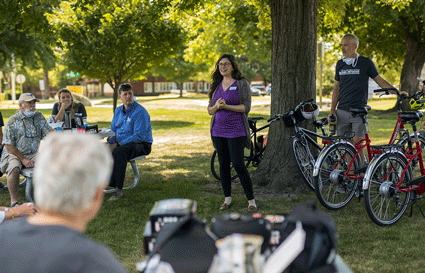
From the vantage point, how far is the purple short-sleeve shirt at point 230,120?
18.3ft

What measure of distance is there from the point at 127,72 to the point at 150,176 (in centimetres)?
1432

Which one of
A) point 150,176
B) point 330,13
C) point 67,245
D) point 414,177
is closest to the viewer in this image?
point 67,245

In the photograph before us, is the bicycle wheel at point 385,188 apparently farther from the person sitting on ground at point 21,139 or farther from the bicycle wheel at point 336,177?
the person sitting on ground at point 21,139

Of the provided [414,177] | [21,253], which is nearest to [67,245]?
[21,253]

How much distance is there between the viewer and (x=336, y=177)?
220 inches

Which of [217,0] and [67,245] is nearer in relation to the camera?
[67,245]

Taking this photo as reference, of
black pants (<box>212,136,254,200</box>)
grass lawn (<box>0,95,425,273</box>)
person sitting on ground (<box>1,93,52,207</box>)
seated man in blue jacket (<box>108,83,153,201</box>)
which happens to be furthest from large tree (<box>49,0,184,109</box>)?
black pants (<box>212,136,254,200</box>)

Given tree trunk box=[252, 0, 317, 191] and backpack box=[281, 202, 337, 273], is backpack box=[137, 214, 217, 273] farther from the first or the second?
tree trunk box=[252, 0, 317, 191]

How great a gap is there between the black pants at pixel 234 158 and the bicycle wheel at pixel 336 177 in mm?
886

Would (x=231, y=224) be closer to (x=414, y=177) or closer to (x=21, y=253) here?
(x=21, y=253)

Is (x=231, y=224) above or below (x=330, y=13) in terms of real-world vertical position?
below

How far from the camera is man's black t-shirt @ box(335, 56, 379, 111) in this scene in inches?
232

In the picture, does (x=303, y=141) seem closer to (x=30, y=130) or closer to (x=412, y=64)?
(x=30, y=130)

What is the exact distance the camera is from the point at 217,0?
12.6 metres
